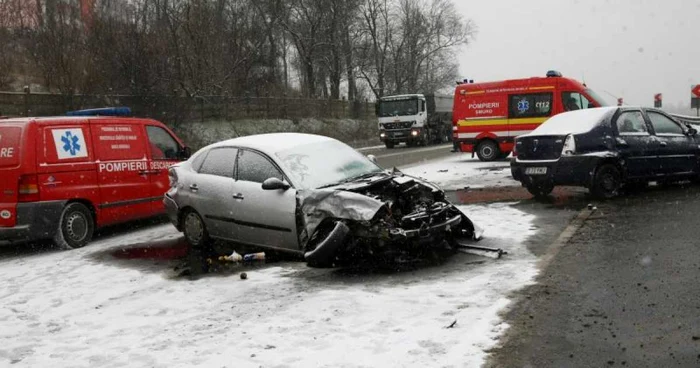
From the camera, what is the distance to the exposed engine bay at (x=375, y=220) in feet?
22.1

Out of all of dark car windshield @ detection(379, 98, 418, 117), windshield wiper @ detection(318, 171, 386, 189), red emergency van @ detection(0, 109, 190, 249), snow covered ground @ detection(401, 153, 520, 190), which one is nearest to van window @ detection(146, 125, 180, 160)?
red emergency van @ detection(0, 109, 190, 249)

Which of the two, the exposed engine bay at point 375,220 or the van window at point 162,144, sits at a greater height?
the van window at point 162,144

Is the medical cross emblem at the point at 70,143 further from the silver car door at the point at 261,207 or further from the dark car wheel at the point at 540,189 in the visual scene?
the dark car wheel at the point at 540,189

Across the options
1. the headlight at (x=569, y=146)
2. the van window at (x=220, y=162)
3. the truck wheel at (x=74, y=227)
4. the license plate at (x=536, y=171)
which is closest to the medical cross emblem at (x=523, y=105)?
the license plate at (x=536, y=171)

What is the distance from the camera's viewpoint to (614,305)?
204 inches

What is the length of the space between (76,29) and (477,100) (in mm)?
16640

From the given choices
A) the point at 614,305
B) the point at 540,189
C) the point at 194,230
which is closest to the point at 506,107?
the point at 540,189

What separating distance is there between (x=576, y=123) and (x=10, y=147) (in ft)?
28.4

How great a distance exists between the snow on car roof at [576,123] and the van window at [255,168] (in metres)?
5.43

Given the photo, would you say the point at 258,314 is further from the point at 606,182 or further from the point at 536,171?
the point at 606,182

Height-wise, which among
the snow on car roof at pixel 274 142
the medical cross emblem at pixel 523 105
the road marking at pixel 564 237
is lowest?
the road marking at pixel 564 237

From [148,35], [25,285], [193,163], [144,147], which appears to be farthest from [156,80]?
[25,285]

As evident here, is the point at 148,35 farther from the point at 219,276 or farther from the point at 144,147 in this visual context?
the point at 219,276

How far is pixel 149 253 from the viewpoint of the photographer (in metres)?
8.53
